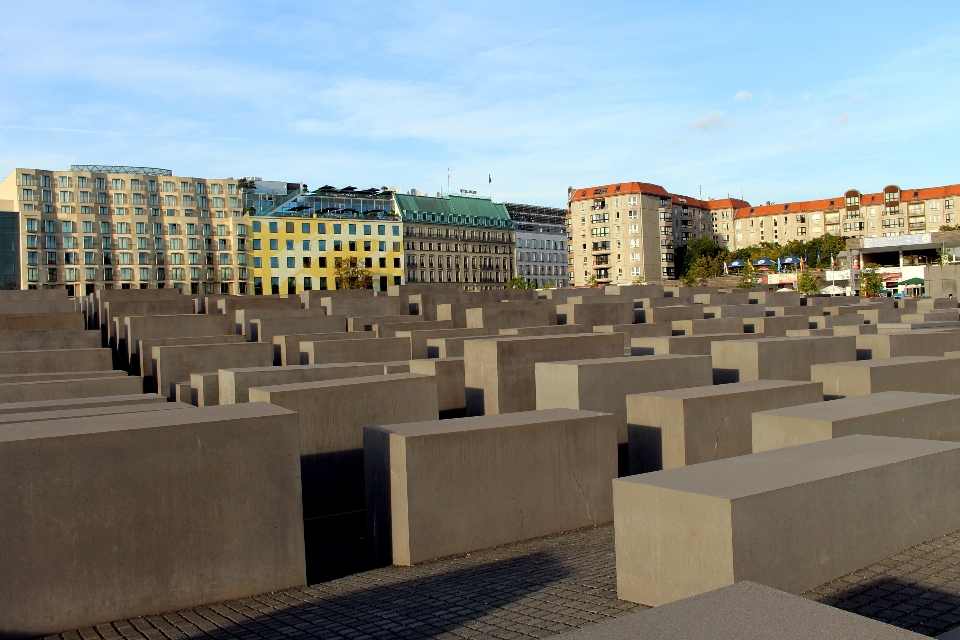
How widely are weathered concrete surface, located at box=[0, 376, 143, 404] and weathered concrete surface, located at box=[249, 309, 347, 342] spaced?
6871 millimetres

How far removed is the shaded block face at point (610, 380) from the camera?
11.1m

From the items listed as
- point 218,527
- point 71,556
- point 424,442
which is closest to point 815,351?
point 424,442

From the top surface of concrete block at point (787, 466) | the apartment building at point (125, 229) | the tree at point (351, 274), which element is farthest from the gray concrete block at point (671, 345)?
the apartment building at point (125, 229)

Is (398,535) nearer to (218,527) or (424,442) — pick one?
(424,442)

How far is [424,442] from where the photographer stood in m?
7.82

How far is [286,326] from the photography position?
19516 mm

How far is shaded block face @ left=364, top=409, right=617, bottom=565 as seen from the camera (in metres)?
7.83

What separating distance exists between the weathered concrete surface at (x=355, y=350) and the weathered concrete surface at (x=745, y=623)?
12271 millimetres

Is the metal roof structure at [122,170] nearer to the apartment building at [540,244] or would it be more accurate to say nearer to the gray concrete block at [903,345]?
the apartment building at [540,244]

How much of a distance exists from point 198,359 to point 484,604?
34.0 feet

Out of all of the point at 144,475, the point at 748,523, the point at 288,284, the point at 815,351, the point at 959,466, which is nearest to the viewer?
the point at 748,523

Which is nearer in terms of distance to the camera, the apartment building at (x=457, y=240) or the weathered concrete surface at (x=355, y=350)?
the weathered concrete surface at (x=355, y=350)

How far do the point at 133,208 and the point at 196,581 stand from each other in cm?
6876

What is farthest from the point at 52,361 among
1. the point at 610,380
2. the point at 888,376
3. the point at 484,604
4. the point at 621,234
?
the point at 621,234
